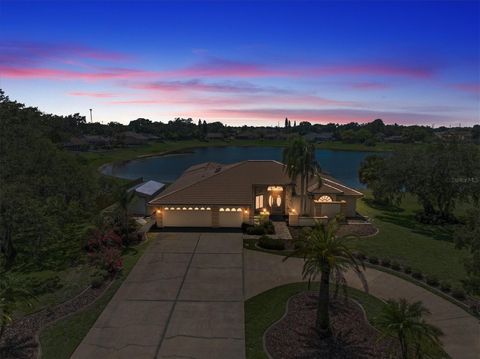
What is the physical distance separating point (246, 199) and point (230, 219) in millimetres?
2513

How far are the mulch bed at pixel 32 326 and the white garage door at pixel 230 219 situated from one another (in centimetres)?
1412

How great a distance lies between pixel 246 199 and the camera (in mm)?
33062

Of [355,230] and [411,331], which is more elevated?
[411,331]

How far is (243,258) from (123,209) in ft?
38.1

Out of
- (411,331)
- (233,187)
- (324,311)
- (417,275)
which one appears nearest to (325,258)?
(324,311)

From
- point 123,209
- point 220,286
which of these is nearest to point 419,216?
point 220,286

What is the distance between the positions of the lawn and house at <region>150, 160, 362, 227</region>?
4914 mm

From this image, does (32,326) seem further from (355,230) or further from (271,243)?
(355,230)

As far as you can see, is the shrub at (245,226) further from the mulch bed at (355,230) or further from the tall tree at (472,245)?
the tall tree at (472,245)

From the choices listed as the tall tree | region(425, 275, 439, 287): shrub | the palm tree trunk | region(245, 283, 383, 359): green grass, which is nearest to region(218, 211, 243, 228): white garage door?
region(245, 283, 383, 359): green grass

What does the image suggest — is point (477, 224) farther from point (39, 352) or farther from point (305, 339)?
point (39, 352)

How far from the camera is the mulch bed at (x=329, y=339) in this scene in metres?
14.9

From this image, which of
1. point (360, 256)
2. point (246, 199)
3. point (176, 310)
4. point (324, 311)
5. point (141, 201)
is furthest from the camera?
point (141, 201)

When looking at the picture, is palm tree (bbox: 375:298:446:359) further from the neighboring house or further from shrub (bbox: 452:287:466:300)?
the neighboring house
